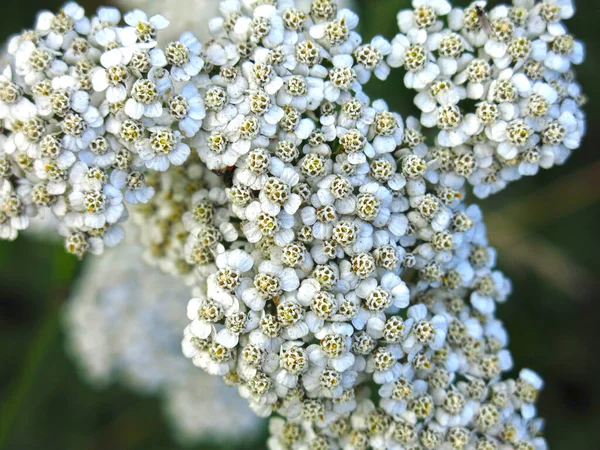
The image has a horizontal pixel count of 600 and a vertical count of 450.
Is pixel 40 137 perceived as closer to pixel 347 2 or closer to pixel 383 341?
pixel 383 341

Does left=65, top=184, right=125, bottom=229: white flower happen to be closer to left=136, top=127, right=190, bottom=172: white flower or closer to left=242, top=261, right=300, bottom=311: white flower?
left=136, top=127, right=190, bottom=172: white flower

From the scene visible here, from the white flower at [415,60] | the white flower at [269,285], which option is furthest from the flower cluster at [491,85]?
the white flower at [269,285]

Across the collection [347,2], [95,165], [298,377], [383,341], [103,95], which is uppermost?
[347,2]

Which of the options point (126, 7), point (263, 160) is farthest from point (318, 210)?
point (126, 7)

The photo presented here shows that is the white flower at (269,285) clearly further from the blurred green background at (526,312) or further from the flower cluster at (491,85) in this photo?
the blurred green background at (526,312)

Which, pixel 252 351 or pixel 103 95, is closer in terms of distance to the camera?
pixel 252 351
